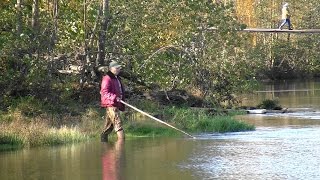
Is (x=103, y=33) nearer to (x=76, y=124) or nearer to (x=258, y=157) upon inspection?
(x=76, y=124)

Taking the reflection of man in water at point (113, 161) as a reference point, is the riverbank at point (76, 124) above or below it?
above

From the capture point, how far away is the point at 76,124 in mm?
17984

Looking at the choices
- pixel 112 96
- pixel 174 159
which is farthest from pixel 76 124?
pixel 174 159

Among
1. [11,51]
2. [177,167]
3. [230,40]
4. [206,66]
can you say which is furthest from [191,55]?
[177,167]

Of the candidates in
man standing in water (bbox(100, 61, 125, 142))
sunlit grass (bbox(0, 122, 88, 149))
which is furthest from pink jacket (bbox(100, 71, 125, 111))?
sunlit grass (bbox(0, 122, 88, 149))

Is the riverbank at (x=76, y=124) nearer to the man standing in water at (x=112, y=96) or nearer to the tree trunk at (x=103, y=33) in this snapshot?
the man standing in water at (x=112, y=96)

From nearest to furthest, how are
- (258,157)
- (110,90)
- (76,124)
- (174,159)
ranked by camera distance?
(174,159), (258,157), (110,90), (76,124)

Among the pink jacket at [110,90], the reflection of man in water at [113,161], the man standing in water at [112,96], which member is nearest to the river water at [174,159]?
the reflection of man in water at [113,161]

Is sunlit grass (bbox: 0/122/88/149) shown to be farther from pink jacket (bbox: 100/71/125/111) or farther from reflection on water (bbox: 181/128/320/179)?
reflection on water (bbox: 181/128/320/179)

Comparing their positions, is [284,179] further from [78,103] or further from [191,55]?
[191,55]

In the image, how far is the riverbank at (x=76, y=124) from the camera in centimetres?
1431

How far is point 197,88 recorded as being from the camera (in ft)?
93.6

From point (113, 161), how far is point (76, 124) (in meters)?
6.49

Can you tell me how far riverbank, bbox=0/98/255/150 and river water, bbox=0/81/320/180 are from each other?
65 cm
